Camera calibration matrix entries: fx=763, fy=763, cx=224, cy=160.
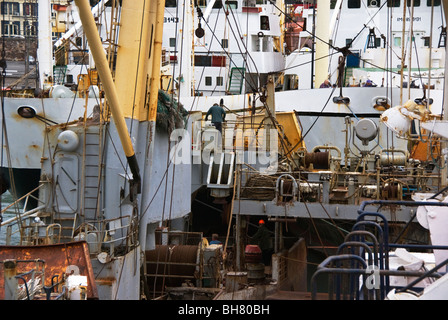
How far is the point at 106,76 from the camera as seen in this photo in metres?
11.1

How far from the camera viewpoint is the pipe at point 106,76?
10.0 m

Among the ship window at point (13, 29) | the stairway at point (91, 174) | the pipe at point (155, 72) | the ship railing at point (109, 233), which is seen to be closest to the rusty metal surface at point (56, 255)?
the ship railing at point (109, 233)

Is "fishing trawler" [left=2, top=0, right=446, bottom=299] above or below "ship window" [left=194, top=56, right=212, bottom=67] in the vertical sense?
below

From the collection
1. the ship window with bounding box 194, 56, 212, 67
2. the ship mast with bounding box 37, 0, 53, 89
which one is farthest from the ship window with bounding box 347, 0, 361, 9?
the ship mast with bounding box 37, 0, 53, 89

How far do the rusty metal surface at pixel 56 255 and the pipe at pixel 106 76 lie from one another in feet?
6.62

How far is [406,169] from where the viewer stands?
Result: 67.3 ft

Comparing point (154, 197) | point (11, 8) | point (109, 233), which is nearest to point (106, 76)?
point (109, 233)

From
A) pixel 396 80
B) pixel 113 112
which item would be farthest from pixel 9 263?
pixel 396 80

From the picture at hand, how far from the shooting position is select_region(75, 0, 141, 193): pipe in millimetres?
10018

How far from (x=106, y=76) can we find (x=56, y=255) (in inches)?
106

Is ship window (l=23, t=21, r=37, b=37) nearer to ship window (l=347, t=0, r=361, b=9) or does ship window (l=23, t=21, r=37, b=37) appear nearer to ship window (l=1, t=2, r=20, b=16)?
ship window (l=1, t=2, r=20, b=16)

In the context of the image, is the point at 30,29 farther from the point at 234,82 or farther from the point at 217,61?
the point at 217,61

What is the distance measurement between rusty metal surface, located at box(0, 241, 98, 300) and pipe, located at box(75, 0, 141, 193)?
2.02 m
